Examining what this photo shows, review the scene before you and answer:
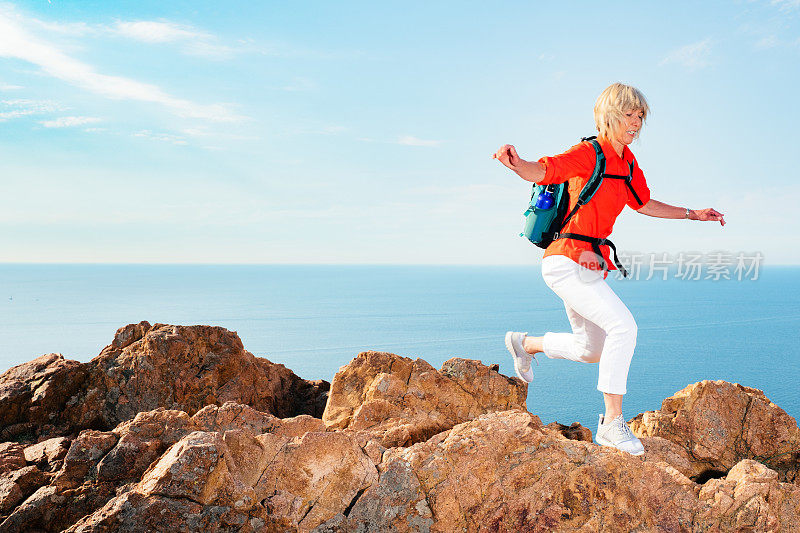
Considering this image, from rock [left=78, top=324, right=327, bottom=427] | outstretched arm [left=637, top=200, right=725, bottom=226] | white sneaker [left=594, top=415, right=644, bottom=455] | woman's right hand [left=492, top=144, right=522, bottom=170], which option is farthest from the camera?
rock [left=78, top=324, right=327, bottom=427]

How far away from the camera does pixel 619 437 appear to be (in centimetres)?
461

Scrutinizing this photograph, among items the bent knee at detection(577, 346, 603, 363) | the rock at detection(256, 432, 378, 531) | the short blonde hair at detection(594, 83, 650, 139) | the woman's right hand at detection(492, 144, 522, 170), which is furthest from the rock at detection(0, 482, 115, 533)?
the short blonde hair at detection(594, 83, 650, 139)

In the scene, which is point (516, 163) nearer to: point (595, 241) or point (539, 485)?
point (595, 241)

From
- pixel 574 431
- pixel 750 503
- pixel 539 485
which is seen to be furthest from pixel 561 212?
pixel 750 503

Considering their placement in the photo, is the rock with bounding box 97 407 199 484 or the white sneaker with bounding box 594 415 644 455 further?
the white sneaker with bounding box 594 415 644 455

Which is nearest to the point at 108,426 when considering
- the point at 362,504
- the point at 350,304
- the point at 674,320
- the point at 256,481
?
the point at 256,481

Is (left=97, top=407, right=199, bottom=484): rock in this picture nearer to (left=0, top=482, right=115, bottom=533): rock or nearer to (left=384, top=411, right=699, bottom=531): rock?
(left=0, top=482, right=115, bottom=533): rock

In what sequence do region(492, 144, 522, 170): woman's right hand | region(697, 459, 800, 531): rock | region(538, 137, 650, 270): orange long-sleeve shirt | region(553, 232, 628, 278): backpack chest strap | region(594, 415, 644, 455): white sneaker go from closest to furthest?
1. region(697, 459, 800, 531): rock
2. region(492, 144, 522, 170): woman's right hand
3. region(594, 415, 644, 455): white sneaker
4. region(538, 137, 650, 270): orange long-sleeve shirt
5. region(553, 232, 628, 278): backpack chest strap

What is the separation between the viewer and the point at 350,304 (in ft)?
276

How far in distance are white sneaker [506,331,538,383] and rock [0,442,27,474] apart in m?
4.56

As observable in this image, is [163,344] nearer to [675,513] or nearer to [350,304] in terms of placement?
[675,513]

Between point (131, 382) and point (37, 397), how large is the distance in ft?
3.02

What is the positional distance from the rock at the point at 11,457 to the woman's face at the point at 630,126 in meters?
5.44

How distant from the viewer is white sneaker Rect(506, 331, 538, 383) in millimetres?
6062
